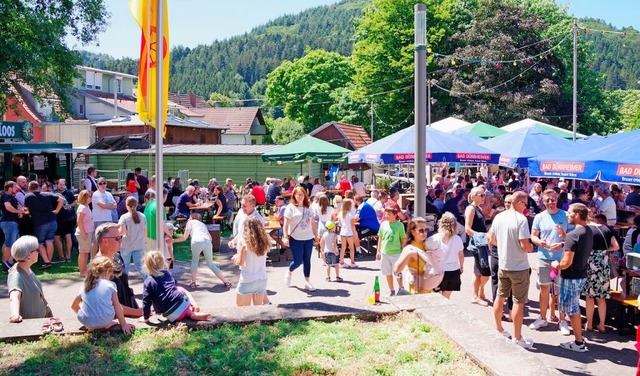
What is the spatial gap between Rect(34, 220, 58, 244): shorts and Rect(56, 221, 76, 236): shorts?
635mm

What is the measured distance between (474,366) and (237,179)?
2572 centimetres

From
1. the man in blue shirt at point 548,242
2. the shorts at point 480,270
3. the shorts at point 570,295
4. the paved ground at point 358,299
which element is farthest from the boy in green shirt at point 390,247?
the shorts at point 570,295

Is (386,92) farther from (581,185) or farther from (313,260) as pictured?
(313,260)

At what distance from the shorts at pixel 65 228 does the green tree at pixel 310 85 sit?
164 ft

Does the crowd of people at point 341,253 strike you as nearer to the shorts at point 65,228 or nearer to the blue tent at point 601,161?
the shorts at point 65,228

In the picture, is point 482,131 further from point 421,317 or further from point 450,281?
point 421,317

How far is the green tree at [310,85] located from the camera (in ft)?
207

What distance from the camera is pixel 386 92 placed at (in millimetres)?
42656

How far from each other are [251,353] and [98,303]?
4.78 feet

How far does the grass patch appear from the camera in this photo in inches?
179

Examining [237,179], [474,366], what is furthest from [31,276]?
[237,179]

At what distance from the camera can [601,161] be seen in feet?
31.7

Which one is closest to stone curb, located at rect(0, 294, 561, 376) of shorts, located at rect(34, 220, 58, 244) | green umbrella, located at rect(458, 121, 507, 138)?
shorts, located at rect(34, 220, 58, 244)

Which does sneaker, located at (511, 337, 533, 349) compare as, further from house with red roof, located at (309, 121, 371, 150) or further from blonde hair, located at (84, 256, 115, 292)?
house with red roof, located at (309, 121, 371, 150)
